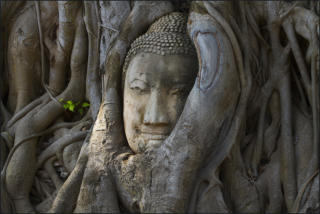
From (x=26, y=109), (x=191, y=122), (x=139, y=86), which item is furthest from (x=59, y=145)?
(x=191, y=122)

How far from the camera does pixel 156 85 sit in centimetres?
290

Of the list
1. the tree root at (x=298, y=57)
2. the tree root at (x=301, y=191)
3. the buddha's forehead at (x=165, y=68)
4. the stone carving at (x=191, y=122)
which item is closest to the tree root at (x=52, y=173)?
the stone carving at (x=191, y=122)

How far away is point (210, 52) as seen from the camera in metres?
2.81

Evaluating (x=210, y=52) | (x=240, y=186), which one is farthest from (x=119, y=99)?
(x=240, y=186)

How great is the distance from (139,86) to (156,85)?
11 cm

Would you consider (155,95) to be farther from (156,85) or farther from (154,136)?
(154,136)

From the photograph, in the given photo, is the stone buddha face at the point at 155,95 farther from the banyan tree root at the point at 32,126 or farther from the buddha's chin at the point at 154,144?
the banyan tree root at the point at 32,126

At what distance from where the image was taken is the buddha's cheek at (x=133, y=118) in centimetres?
294

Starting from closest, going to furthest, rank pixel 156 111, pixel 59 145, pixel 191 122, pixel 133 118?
pixel 191 122 < pixel 156 111 < pixel 133 118 < pixel 59 145

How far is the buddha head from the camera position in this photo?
2.88 meters

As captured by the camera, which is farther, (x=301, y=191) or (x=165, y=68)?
(x=165, y=68)

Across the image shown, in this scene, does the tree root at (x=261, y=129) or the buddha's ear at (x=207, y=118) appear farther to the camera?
the tree root at (x=261, y=129)

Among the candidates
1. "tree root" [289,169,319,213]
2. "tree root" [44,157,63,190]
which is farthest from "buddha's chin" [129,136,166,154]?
"tree root" [289,169,319,213]

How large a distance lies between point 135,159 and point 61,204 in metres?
0.57
